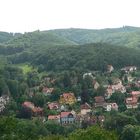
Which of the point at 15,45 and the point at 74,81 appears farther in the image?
the point at 15,45

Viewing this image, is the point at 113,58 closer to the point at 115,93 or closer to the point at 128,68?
the point at 128,68

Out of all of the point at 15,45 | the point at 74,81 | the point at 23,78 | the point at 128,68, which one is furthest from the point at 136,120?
the point at 15,45

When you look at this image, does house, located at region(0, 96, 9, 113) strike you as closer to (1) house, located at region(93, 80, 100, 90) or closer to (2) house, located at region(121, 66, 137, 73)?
(1) house, located at region(93, 80, 100, 90)

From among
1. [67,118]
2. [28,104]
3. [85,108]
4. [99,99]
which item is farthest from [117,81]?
[67,118]

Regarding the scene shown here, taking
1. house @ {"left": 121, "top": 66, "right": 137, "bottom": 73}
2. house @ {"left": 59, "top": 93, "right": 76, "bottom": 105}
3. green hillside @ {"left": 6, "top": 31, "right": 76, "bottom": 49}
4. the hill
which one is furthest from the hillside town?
green hillside @ {"left": 6, "top": 31, "right": 76, "bottom": 49}

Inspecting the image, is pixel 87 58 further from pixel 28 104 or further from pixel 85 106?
pixel 28 104
